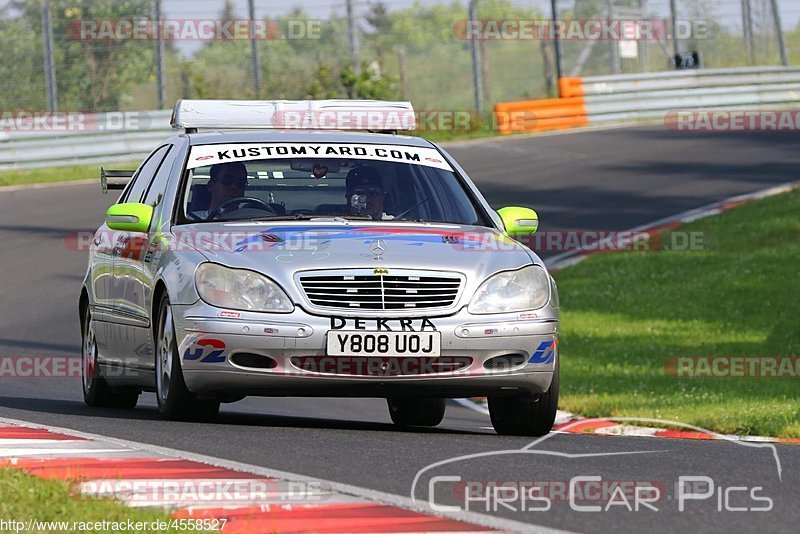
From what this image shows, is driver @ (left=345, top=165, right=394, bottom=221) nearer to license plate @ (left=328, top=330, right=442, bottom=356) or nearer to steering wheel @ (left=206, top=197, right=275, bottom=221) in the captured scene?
steering wheel @ (left=206, top=197, right=275, bottom=221)

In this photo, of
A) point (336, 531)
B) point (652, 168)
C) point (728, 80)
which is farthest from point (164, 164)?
point (728, 80)

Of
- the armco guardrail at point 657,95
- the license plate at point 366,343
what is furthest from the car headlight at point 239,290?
the armco guardrail at point 657,95

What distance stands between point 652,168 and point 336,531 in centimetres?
2304

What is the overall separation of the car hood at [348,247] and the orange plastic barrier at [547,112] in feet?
80.0

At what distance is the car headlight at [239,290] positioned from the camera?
26.1ft

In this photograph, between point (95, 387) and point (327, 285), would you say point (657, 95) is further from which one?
point (327, 285)

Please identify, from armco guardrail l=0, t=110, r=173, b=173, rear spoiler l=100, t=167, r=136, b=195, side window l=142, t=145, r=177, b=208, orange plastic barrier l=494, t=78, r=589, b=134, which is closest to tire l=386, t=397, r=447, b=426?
side window l=142, t=145, r=177, b=208

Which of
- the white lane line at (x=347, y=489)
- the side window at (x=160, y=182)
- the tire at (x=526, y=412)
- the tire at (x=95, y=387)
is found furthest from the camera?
the tire at (x=95, y=387)

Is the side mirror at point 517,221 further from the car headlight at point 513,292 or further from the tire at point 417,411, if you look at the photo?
the tire at point 417,411

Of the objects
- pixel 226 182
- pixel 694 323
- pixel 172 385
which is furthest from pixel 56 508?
pixel 694 323

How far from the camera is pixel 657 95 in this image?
115ft

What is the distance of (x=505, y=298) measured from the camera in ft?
27.0

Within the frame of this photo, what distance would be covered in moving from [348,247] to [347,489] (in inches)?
92.1

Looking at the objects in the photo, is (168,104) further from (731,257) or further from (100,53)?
(731,257)
